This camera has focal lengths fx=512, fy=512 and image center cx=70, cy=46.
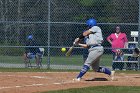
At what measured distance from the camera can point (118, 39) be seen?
786 inches

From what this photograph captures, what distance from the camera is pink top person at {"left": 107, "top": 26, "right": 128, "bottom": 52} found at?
19875 millimetres

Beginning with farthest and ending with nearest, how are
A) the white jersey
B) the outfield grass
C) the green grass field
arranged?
the green grass field
the white jersey
the outfield grass

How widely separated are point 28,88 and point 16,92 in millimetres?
879

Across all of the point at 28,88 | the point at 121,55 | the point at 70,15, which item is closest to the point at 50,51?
the point at 70,15

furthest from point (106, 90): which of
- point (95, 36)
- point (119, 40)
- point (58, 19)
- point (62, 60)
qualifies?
point (62, 60)

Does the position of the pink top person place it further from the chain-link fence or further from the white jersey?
the white jersey

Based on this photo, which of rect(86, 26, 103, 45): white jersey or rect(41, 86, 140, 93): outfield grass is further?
rect(86, 26, 103, 45): white jersey

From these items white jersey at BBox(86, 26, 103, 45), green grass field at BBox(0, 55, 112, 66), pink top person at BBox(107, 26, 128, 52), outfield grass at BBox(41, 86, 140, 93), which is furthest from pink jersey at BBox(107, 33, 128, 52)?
outfield grass at BBox(41, 86, 140, 93)

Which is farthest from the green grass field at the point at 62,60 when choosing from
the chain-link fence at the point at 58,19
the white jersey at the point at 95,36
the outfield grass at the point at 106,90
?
the outfield grass at the point at 106,90

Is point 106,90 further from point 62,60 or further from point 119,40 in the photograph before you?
point 62,60

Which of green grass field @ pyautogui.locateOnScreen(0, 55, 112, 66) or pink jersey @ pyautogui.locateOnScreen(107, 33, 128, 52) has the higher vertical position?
pink jersey @ pyautogui.locateOnScreen(107, 33, 128, 52)

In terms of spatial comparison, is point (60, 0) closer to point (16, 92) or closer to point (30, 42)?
point (30, 42)

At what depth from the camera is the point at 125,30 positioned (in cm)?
2127

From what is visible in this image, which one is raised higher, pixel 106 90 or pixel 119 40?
pixel 119 40
